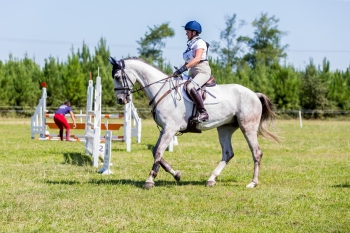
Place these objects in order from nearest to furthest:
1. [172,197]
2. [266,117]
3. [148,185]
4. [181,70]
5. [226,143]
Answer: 1. [172,197]
2. [148,185]
3. [181,70]
4. [226,143]
5. [266,117]

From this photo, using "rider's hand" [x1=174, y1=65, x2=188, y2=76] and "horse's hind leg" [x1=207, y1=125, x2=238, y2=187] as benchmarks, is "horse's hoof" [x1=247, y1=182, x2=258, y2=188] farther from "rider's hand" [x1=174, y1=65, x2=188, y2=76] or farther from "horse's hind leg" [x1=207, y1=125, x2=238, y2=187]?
"rider's hand" [x1=174, y1=65, x2=188, y2=76]

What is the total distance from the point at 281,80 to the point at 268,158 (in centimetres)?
4012

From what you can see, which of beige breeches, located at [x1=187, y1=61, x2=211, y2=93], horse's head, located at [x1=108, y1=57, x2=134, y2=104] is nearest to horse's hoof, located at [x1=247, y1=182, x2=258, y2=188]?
beige breeches, located at [x1=187, y1=61, x2=211, y2=93]

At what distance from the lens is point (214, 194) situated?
899 cm

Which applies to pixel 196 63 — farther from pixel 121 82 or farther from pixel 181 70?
pixel 121 82

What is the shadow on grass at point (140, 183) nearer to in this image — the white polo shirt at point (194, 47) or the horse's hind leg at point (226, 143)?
the horse's hind leg at point (226, 143)

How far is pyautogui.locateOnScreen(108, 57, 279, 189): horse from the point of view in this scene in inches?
391

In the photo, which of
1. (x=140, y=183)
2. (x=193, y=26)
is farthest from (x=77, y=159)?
(x=193, y=26)

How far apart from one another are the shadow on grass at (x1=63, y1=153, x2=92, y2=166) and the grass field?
24 mm

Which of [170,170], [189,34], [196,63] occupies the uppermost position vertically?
[189,34]

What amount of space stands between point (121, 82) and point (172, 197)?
8.07 ft

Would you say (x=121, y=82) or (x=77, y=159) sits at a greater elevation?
(x=121, y=82)

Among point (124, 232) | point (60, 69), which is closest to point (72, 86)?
point (60, 69)

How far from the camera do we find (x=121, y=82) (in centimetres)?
1014
